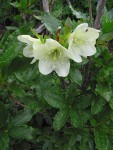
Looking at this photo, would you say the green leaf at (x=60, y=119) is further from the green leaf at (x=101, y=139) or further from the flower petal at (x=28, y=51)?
the flower petal at (x=28, y=51)

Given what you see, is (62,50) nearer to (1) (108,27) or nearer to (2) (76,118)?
(1) (108,27)

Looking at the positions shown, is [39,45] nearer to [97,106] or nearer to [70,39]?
[70,39]

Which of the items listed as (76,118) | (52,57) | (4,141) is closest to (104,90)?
(76,118)

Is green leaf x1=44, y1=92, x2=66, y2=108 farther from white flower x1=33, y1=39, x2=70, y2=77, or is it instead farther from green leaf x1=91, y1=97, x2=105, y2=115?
white flower x1=33, y1=39, x2=70, y2=77

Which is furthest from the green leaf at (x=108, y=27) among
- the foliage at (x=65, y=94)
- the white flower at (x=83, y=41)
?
the white flower at (x=83, y=41)

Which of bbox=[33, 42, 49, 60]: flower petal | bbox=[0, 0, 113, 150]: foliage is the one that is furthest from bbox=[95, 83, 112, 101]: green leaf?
bbox=[33, 42, 49, 60]: flower petal

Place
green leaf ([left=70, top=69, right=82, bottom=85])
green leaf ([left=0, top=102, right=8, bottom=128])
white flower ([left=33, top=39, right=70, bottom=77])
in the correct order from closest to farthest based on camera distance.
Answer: white flower ([left=33, top=39, right=70, bottom=77]) < green leaf ([left=70, top=69, right=82, bottom=85]) < green leaf ([left=0, top=102, right=8, bottom=128])
